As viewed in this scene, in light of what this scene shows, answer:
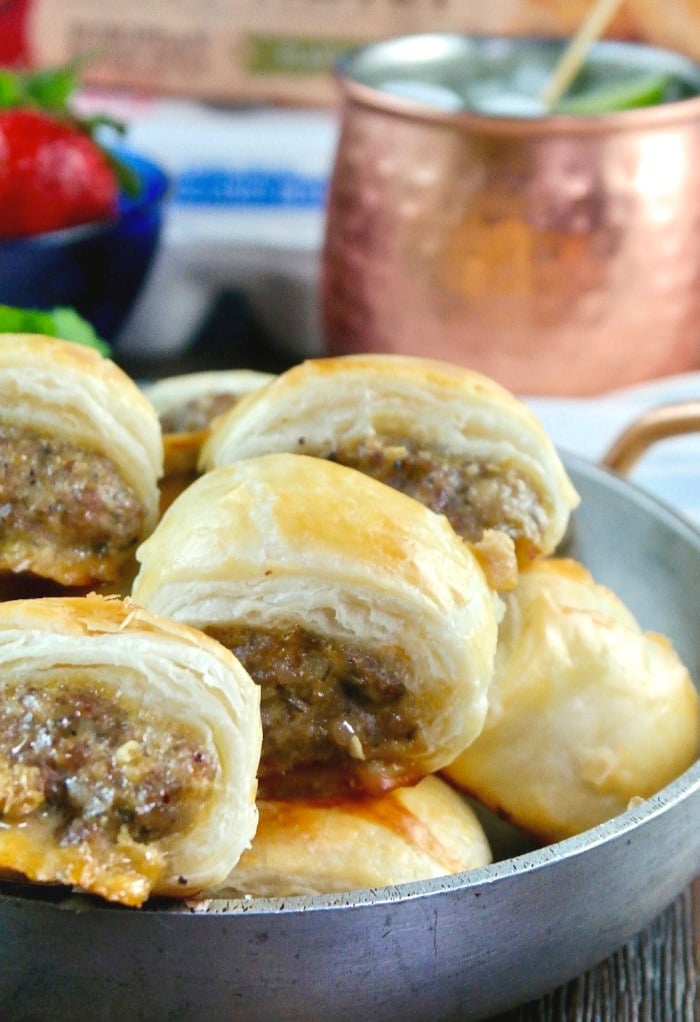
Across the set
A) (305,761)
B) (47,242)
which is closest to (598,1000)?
(305,761)

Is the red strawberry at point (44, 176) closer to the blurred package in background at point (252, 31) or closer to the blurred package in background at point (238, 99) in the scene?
the blurred package in background at point (238, 99)

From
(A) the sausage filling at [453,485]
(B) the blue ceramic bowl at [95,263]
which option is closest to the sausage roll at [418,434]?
(A) the sausage filling at [453,485]

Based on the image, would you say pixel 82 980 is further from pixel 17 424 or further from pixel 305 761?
pixel 17 424

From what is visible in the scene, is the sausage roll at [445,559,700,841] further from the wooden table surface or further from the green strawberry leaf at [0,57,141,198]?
the green strawberry leaf at [0,57,141,198]

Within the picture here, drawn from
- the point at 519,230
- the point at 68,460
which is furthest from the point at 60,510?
the point at 519,230

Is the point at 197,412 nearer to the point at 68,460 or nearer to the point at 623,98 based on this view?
the point at 68,460
